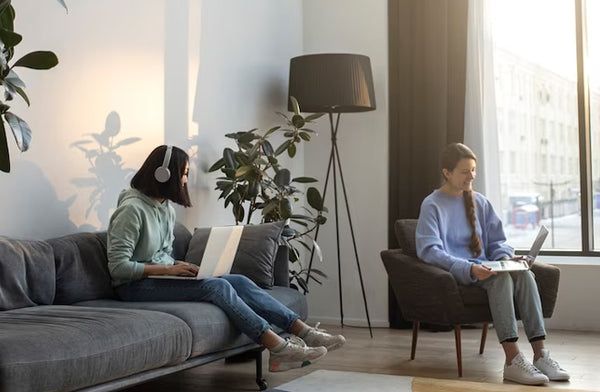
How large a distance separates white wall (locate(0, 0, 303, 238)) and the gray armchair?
49.8 inches

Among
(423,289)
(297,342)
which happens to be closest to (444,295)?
(423,289)

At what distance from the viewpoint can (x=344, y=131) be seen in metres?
5.51

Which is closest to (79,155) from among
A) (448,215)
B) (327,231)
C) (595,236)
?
(448,215)

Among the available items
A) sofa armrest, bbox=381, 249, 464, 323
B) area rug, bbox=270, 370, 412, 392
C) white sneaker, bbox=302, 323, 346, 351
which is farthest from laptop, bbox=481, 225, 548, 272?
white sneaker, bbox=302, 323, 346, 351

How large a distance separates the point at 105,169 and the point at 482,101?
2.59m

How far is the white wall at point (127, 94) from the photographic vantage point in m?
3.35

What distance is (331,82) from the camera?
192 inches

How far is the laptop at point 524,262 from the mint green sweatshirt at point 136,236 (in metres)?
1.47

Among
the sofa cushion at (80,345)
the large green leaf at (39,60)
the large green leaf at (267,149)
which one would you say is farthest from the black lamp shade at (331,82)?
the large green leaf at (39,60)

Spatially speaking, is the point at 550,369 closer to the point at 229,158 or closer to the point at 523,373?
the point at 523,373

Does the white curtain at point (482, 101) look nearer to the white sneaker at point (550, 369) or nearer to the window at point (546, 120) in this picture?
the window at point (546, 120)

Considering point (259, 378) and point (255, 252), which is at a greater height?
point (255, 252)

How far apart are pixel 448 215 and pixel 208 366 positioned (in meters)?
1.42

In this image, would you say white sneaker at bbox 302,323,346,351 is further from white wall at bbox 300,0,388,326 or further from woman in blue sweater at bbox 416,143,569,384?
white wall at bbox 300,0,388,326
